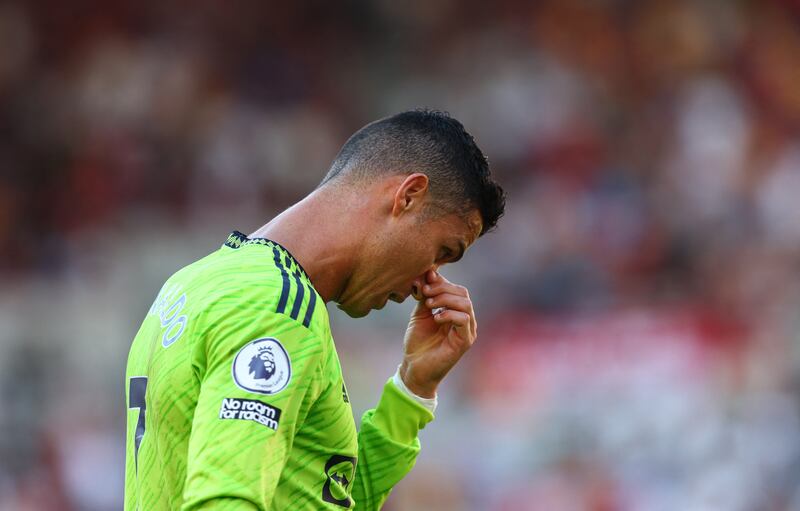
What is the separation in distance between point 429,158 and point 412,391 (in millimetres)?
922

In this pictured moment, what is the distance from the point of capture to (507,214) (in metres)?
11.1

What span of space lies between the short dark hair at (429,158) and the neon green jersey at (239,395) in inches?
14.7

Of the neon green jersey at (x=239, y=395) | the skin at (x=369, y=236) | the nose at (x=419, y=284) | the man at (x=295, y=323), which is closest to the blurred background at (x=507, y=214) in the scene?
the nose at (x=419, y=284)

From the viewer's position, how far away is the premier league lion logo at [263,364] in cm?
241

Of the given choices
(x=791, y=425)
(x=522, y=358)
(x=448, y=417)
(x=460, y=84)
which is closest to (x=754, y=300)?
(x=791, y=425)

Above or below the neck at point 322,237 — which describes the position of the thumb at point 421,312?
above

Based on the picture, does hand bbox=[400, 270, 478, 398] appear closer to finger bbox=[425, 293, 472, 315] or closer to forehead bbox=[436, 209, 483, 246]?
finger bbox=[425, 293, 472, 315]

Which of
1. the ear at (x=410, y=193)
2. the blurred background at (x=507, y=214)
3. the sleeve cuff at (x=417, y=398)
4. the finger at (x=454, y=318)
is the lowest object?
the sleeve cuff at (x=417, y=398)

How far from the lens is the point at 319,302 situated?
266cm

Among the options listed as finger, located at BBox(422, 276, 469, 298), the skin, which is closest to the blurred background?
finger, located at BBox(422, 276, 469, 298)

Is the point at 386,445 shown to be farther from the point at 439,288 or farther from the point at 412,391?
the point at 439,288

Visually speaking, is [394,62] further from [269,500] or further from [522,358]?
[269,500]

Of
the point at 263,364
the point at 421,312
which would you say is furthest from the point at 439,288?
the point at 263,364

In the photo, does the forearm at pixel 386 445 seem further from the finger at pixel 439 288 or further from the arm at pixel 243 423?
Answer: the arm at pixel 243 423
